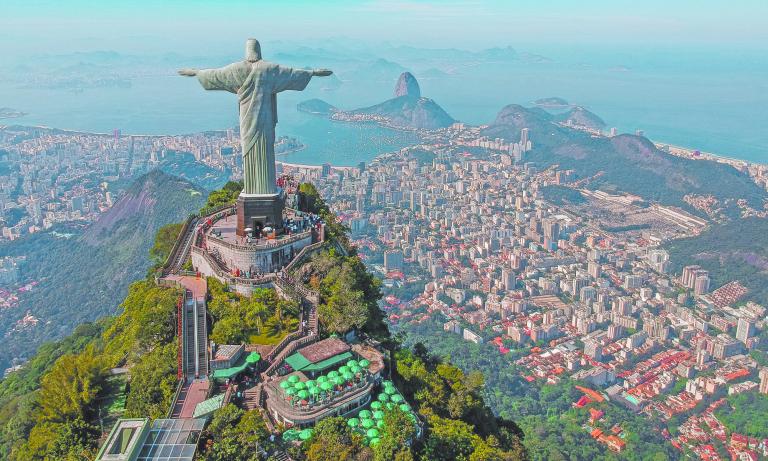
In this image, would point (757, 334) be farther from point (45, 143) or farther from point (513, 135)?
point (45, 143)

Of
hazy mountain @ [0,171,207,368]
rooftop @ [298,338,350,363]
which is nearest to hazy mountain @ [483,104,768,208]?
hazy mountain @ [0,171,207,368]

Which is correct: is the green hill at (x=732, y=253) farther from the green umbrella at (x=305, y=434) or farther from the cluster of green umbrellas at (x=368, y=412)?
the green umbrella at (x=305, y=434)

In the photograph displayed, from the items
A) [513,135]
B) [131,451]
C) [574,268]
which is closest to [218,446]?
[131,451]

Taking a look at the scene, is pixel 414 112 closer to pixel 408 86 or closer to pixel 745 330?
pixel 408 86

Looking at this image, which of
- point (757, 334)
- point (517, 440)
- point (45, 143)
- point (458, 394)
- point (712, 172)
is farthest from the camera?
point (45, 143)

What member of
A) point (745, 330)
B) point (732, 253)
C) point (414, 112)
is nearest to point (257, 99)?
point (745, 330)

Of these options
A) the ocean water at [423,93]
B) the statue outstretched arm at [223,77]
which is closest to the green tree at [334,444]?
the statue outstretched arm at [223,77]
